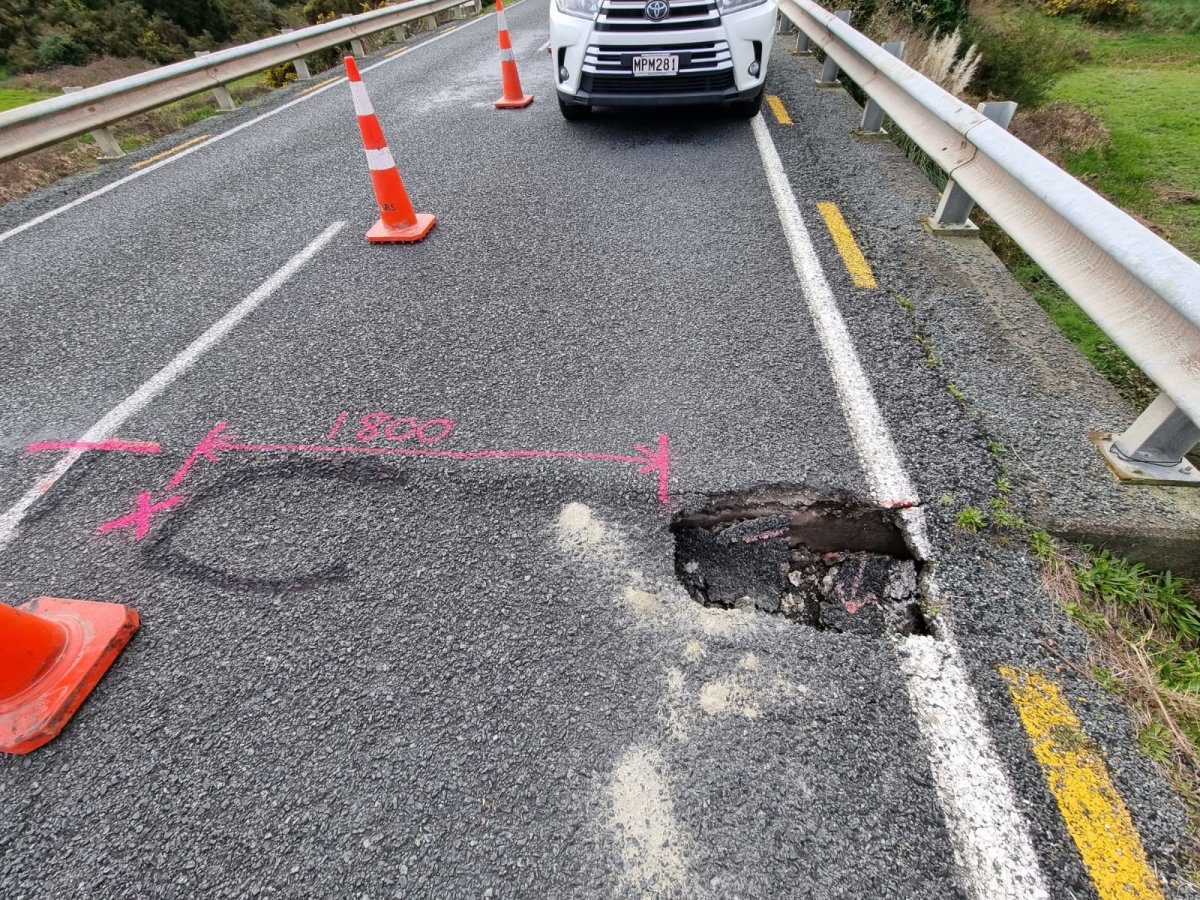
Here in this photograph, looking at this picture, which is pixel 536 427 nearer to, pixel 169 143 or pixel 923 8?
pixel 169 143

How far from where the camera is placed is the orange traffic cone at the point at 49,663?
5.75 ft

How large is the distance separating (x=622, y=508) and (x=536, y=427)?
2.02 feet

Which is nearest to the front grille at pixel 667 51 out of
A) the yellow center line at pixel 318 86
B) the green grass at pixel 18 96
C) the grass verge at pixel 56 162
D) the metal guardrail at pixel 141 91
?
the metal guardrail at pixel 141 91

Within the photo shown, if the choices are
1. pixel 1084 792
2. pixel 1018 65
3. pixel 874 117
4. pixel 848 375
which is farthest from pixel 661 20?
pixel 1018 65

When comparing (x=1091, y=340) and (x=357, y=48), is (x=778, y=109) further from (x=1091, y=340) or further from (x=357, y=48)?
(x=357, y=48)

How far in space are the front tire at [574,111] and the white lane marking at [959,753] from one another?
490cm

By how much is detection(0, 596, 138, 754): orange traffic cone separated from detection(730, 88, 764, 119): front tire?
19.0 feet

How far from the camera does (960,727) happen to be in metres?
1.62

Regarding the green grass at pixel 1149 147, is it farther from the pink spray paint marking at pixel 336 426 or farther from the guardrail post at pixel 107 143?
the guardrail post at pixel 107 143

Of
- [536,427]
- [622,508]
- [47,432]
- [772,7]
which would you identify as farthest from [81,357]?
[772,7]

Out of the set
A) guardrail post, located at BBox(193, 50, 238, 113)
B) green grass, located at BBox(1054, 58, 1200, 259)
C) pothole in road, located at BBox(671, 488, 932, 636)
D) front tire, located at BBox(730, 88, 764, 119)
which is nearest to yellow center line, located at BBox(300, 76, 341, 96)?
guardrail post, located at BBox(193, 50, 238, 113)

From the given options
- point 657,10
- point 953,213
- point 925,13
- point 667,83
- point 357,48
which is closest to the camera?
point 953,213

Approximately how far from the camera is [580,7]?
5043 mm

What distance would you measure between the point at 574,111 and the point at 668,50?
53.7 inches
